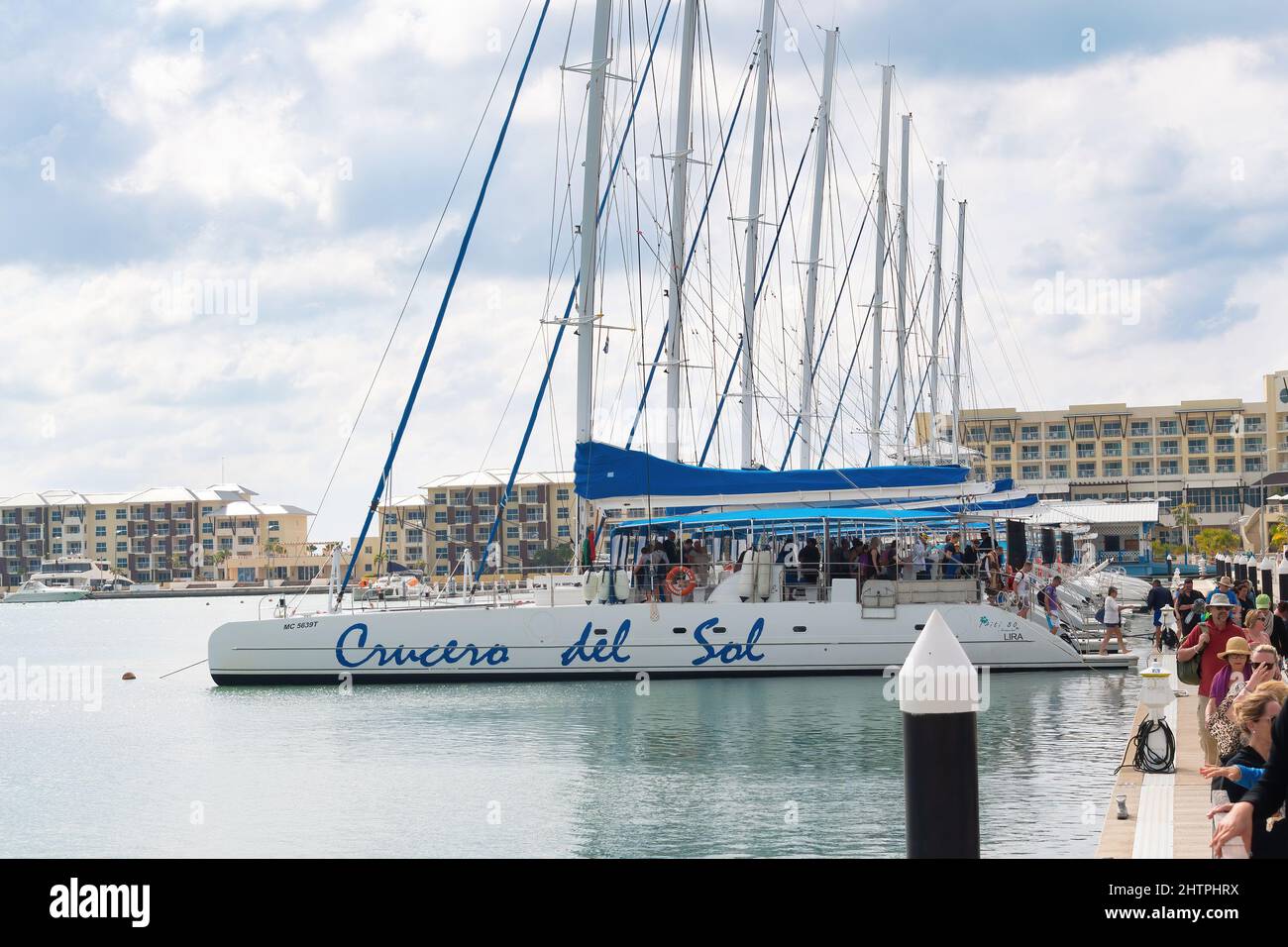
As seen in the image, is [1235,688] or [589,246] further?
[589,246]

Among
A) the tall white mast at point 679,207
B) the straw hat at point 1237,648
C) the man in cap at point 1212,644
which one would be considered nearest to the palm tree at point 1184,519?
the tall white mast at point 679,207

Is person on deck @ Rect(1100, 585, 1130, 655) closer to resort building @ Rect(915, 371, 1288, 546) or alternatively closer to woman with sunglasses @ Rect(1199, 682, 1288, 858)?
woman with sunglasses @ Rect(1199, 682, 1288, 858)

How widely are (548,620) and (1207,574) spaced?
7293 centimetres

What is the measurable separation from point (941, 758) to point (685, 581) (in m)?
21.9

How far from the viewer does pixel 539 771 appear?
1900 centimetres

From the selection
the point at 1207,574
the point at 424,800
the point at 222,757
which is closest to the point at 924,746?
the point at 424,800

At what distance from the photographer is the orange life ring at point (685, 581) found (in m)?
28.2

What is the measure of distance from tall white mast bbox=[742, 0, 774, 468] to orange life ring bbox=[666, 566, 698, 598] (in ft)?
26.4

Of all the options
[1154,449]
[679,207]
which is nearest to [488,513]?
[1154,449]

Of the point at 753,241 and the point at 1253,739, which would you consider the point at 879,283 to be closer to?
the point at 753,241

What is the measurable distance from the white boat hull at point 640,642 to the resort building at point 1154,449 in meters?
118

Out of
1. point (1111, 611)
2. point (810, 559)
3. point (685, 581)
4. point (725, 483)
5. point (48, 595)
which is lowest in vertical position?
point (48, 595)

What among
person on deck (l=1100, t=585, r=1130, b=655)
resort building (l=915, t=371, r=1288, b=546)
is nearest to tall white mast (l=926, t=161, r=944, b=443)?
person on deck (l=1100, t=585, r=1130, b=655)

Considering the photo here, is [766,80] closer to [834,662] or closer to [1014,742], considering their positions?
[834,662]
